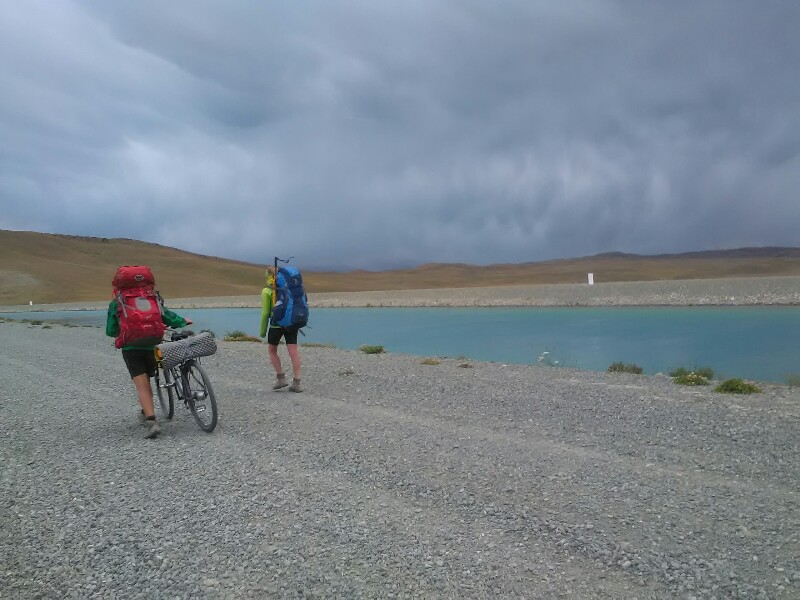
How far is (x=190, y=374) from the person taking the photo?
23.8 ft

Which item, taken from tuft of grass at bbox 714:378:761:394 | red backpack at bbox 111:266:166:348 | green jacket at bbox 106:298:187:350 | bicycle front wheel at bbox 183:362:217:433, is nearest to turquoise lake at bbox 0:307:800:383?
tuft of grass at bbox 714:378:761:394

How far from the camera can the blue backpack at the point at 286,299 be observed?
8531 mm

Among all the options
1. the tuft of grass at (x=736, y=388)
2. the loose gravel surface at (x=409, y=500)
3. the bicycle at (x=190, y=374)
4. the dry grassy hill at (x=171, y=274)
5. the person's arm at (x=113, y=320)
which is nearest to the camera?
the loose gravel surface at (x=409, y=500)

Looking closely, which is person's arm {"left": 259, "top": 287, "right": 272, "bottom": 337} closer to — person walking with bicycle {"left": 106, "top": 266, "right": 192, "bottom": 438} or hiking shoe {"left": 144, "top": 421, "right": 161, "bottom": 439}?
person walking with bicycle {"left": 106, "top": 266, "right": 192, "bottom": 438}

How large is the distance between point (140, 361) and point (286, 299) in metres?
2.31

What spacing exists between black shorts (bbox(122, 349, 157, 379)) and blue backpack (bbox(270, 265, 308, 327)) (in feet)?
6.71

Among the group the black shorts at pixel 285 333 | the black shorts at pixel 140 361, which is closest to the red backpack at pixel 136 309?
the black shorts at pixel 140 361

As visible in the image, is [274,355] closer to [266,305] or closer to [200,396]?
[266,305]

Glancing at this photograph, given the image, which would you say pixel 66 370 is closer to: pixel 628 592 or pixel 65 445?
pixel 65 445

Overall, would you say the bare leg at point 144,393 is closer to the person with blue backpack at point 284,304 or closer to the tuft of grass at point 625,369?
the person with blue backpack at point 284,304

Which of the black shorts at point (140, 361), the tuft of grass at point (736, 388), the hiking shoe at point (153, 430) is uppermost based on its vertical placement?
the black shorts at point (140, 361)

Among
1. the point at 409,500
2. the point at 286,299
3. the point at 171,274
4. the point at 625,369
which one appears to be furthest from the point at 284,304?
the point at 171,274

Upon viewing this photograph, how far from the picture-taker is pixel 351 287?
15012 centimetres

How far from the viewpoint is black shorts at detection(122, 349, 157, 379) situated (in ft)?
22.2
